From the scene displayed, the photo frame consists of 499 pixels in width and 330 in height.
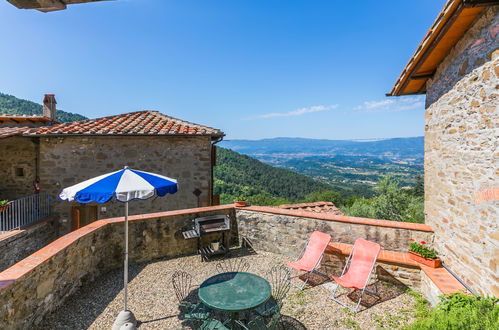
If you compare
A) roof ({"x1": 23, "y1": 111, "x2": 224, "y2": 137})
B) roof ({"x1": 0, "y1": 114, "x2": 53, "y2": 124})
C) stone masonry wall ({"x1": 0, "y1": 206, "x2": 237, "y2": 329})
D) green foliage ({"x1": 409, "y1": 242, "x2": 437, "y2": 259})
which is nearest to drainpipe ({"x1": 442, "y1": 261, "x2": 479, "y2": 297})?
green foliage ({"x1": 409, "y1": 242, "x2": 437, "y2": 259})

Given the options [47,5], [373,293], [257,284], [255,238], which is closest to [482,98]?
[373,293]

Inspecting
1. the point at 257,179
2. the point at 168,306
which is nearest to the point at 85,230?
the point at 168,306

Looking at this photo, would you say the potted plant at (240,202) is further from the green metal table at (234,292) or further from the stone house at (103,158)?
the green metal table at (234,292)

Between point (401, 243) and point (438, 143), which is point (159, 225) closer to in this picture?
point (401, 243)

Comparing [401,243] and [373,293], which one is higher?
[401,243]

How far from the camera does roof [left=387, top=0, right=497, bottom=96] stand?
3615 mm

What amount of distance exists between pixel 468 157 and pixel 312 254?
11.4 ft

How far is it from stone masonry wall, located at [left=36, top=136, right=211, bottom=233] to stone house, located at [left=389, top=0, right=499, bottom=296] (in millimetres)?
6994

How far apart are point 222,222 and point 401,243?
4406mm

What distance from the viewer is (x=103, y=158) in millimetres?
9203

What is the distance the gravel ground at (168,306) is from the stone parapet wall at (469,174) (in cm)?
136

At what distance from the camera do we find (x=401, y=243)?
18.7 ft

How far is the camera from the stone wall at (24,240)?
7258 mm

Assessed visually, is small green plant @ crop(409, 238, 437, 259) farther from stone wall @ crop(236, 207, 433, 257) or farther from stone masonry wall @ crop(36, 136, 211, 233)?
stone masonry wall @ crop(36, 136, 211, 233)
